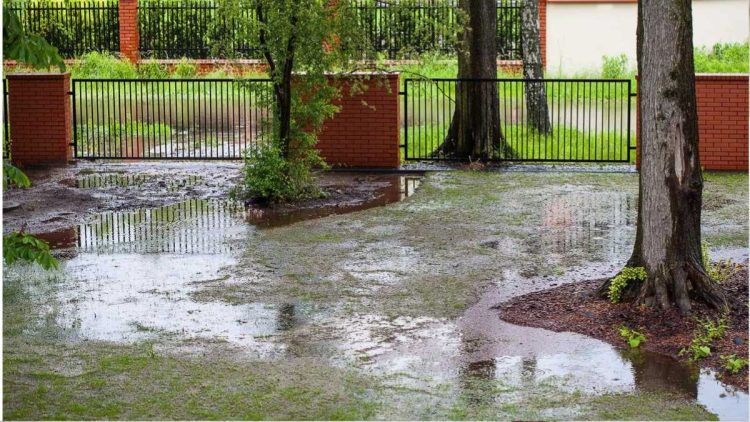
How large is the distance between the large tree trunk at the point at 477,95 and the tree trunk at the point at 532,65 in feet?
9.12

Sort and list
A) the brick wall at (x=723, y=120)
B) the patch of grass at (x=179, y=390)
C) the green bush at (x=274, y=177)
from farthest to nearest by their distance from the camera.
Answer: the brick wall at (x=723, y=120)
the green bush at (x=274, y=177)
the patch of grass at (x=179, y=390)

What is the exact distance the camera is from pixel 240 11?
1628 centimetres

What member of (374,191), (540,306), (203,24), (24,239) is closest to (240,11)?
(374,191)

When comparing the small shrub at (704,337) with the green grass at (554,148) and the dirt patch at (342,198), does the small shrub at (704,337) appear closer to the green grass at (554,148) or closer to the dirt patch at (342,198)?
the dirt patch at (342,198)

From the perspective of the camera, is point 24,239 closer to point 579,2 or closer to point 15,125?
point 15,125

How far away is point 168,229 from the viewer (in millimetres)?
14695

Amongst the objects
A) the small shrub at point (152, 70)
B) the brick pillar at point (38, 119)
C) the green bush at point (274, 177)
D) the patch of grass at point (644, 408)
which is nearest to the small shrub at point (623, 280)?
the patch of grass at point (644, 408)

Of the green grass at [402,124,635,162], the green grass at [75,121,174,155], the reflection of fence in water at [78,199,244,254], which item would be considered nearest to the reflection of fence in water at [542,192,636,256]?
the green grass at [402,124,635,162]

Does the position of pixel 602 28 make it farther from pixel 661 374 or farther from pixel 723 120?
pixel 661 374

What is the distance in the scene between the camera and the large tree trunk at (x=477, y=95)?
2005cm

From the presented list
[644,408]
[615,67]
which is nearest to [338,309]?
Result: [644,408]

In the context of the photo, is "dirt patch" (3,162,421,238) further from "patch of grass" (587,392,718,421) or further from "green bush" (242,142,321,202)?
"patch of grass" (587,392,718,421)

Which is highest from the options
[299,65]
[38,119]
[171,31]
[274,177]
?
[171,31]

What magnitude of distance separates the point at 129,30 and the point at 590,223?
69.2 ft
